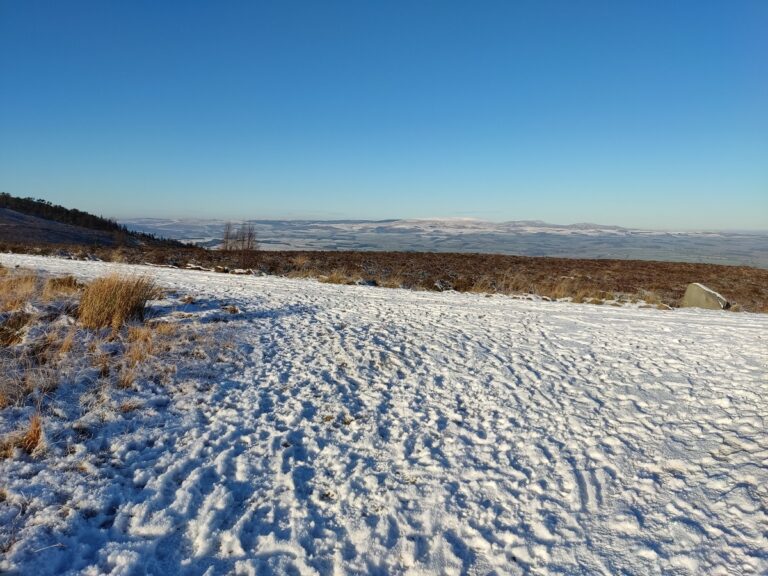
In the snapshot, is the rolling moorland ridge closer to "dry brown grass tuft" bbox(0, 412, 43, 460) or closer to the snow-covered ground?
the snow-covered ground

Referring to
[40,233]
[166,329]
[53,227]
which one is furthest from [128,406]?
[53,227]

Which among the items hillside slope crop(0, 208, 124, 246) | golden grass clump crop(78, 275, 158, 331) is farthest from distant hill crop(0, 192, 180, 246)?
golden grass clump crop(78, 275, 158, 331)

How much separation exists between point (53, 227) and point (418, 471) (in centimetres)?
3942

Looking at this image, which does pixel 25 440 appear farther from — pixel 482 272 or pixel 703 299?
pixel 482 272

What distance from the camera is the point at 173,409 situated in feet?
17.2

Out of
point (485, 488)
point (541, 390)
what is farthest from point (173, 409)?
point (541, 390)

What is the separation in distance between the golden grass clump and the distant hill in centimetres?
2402

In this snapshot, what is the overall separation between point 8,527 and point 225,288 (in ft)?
30.5

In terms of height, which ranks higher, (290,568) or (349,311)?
(349,311)

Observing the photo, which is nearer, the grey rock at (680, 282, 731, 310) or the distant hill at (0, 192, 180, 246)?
the grey rock at (680, 282, 731, 310)

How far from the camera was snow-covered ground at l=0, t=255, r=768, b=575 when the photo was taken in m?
3.47

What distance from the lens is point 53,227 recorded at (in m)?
33.8

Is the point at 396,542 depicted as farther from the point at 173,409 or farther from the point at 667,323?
the point at 667,323

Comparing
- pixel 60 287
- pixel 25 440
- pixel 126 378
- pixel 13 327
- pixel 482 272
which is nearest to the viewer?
pixel 25 440
